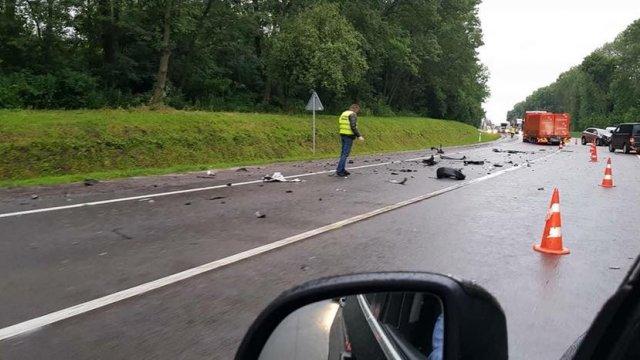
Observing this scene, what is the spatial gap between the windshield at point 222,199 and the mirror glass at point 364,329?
3 cm

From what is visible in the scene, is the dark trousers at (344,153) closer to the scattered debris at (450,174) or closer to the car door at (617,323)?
the scattered debris at (450,174)

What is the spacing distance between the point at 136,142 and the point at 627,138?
28.9 meters

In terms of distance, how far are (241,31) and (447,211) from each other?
86.1ft

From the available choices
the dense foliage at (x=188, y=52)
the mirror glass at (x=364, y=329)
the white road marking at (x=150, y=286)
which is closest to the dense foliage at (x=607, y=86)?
the dense foliage at (x=188, y=52)

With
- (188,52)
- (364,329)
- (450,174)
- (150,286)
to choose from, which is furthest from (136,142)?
(364,329)

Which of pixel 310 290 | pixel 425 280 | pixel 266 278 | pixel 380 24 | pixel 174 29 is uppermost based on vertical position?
pixel 380 24

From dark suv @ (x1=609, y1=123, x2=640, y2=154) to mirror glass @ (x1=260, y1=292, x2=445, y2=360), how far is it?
35.1m

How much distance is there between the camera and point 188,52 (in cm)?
3142

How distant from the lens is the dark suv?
31.6m

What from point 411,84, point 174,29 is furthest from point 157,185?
point 411,84

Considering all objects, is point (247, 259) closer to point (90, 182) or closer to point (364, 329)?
point (364, 329)

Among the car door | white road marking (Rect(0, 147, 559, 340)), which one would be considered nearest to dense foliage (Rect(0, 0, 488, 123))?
white road marking (Rect(0, 147, 559, 340))

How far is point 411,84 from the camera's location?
189 feet

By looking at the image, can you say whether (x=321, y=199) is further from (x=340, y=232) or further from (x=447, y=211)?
(x=340, y=232)
